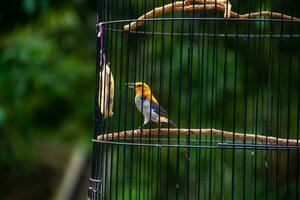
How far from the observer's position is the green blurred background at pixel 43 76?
11297mm

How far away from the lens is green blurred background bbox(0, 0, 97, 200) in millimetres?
11297

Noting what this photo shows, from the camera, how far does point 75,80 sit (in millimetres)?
13117

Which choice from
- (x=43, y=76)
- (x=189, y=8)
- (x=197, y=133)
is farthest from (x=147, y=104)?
(x=43, y=76)

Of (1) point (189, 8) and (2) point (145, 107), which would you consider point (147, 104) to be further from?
(1) point (189, 8)

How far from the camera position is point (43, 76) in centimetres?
1175

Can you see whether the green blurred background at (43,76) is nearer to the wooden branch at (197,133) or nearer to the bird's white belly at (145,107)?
the bird's white belly at (145,107)

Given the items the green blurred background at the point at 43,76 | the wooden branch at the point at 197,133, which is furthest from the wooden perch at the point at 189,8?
the green blurred background at the point at 43,76

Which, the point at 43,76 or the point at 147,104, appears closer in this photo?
the point at 147,104

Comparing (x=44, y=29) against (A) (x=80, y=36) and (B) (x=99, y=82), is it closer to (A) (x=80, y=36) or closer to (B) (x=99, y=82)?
(A) (x=80, y=36)

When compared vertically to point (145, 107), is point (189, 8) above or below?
above

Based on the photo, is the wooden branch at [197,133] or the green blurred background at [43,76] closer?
the wooden branch at [197,133]

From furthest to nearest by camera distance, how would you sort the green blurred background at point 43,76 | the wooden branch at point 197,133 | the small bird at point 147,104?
the green blurred background at point 43,76
the small bird at point 147,104
the wooden branch at point 197,133

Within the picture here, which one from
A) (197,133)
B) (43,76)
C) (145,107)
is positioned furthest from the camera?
(43,76)

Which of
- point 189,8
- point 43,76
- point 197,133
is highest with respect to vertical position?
point 189,8
